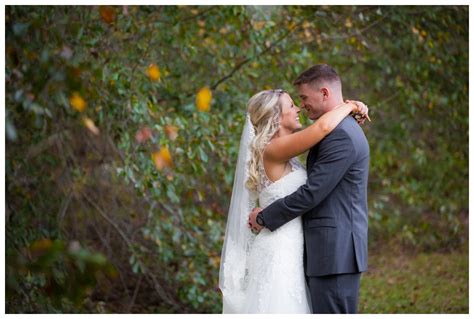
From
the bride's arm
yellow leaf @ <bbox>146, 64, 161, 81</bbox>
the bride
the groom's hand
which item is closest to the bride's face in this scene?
the bride

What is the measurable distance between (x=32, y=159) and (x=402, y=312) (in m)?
3.84

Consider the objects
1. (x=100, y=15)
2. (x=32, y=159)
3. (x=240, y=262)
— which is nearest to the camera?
(x=240, y=262)

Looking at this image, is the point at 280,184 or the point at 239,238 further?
the point at 239,238

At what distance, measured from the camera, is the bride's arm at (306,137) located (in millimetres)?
2785

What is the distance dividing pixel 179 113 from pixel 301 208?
2.13 m

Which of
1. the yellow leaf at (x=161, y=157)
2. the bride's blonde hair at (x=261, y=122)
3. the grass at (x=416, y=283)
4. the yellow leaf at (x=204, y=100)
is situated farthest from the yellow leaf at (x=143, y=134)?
the grass at (x=416, y=283)

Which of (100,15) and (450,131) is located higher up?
(100,15)

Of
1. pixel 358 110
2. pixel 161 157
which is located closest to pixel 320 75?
pixel 358 110

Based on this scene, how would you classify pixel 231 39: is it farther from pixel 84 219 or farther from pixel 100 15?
pixel 84 219

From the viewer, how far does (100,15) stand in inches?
166

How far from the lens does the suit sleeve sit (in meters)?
2.75

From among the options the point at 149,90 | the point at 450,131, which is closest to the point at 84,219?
the point at 149,90

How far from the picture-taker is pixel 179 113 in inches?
187

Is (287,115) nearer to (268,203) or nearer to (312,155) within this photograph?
(312,155)
